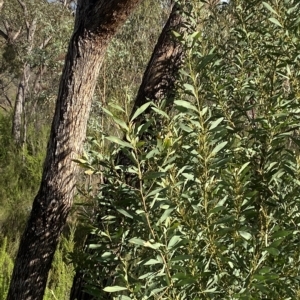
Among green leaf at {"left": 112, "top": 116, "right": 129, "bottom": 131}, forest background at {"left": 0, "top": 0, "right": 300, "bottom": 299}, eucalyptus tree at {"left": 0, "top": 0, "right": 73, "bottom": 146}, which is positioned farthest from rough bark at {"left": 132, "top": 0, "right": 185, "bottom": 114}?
eucalyptus tree at {"left": 0, "top": 0, "right": 73, "bottom": 146}

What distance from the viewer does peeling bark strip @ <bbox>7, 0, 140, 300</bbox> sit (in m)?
1.88

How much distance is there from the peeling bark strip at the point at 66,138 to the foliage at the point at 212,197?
2.06ft

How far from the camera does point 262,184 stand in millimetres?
1215

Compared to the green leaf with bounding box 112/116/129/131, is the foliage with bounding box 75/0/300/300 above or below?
below

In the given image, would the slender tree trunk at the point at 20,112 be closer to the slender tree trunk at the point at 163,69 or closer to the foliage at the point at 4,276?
the foliage at the point at 4,276

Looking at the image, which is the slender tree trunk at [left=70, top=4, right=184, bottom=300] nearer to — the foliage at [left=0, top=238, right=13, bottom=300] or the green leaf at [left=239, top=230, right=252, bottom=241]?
the green leaf at [left=239, top=230, right=252, bottom=241]

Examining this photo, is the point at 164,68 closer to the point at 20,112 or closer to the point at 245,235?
the point at 245,235

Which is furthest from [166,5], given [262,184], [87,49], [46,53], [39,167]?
[262,184]

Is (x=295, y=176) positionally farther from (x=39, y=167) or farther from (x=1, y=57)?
(x=1, y=57)

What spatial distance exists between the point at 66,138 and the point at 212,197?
1.00 m

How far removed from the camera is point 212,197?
112 cm

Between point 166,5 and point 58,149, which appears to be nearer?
point 58,149

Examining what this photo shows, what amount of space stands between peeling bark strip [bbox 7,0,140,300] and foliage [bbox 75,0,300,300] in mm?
627

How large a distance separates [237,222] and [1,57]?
14.4 meters
